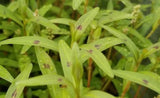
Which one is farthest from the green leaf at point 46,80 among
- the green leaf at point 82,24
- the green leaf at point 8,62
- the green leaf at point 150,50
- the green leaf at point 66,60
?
the green leaf at point 8,62

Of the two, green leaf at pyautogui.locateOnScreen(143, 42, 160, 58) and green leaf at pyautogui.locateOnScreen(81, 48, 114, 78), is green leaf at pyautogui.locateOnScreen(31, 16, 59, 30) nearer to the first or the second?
green leaf at pyautogui.locateOnScreen(81, 48, 114, 78)

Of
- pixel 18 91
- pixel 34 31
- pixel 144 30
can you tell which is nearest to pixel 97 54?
pixel 18 91

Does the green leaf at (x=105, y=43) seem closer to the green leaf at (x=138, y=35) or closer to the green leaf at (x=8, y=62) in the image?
the green leaf at (x=138, y=35)

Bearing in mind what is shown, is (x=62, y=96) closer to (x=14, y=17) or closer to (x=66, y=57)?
(x=66, y=57)

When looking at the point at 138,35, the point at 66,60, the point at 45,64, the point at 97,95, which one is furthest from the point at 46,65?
the point at 138,35

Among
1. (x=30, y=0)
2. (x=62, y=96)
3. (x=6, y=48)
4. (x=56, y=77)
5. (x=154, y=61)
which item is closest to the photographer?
(x=56, y=77)

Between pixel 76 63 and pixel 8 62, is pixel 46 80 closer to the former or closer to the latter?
pixel 76 63

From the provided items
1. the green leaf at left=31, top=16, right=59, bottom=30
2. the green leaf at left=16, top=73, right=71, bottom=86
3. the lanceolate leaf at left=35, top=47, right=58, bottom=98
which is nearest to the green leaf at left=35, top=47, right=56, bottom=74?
the lanceolate leaf at left=35, top=47, right=58, bottom=98

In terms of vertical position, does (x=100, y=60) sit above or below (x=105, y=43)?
below
